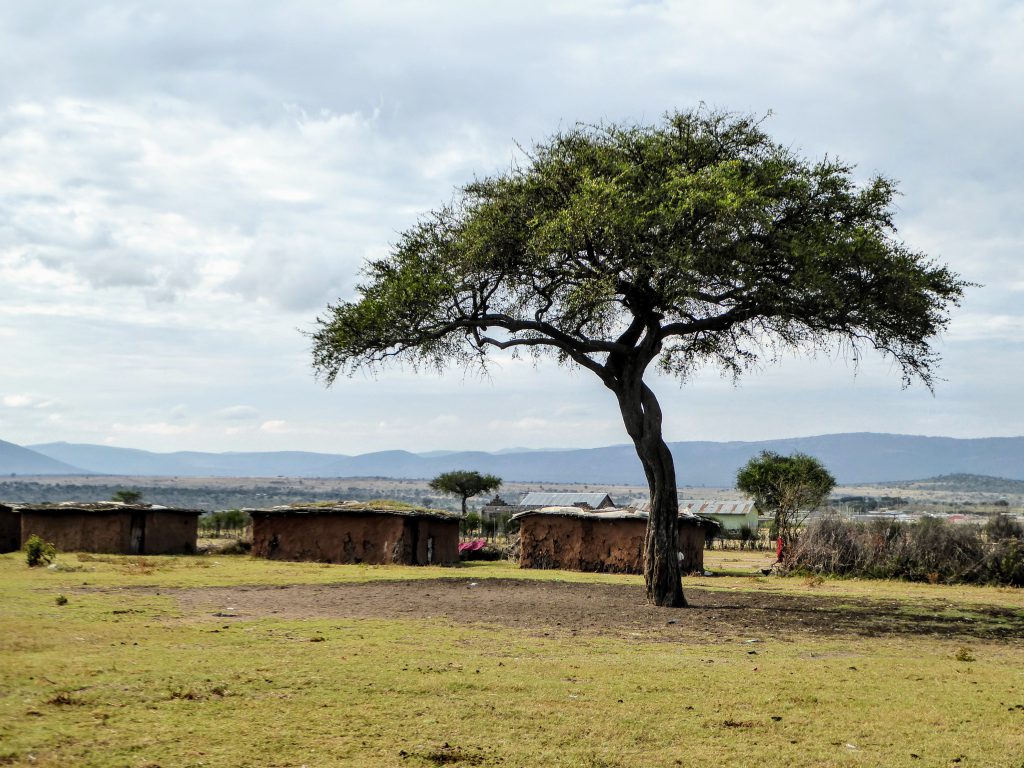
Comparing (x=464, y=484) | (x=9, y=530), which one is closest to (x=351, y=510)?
(x=9, y=530)

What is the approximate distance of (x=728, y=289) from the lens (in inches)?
835

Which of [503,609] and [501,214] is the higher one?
[501,214]

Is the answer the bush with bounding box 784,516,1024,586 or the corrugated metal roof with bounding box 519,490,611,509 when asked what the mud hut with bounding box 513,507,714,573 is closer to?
the bush with bounding box 784,516,1024,586

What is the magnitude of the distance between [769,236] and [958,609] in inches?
406

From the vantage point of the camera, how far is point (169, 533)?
43.0 meters

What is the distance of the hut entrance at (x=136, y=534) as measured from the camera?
41000mm

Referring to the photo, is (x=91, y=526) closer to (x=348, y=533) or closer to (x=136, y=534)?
(x=136, y=534)

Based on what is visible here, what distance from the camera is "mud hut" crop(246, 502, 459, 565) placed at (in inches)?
1499

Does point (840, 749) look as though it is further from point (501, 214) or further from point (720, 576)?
point (720, 576)

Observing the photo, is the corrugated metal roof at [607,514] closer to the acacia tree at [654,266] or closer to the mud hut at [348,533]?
the mud hut at [348,533]

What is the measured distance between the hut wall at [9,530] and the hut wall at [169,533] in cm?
567

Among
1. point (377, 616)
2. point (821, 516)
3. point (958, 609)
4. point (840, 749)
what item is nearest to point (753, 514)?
point (821, 516)

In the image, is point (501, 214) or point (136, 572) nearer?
point (501, 214)

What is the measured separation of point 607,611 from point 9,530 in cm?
3312
